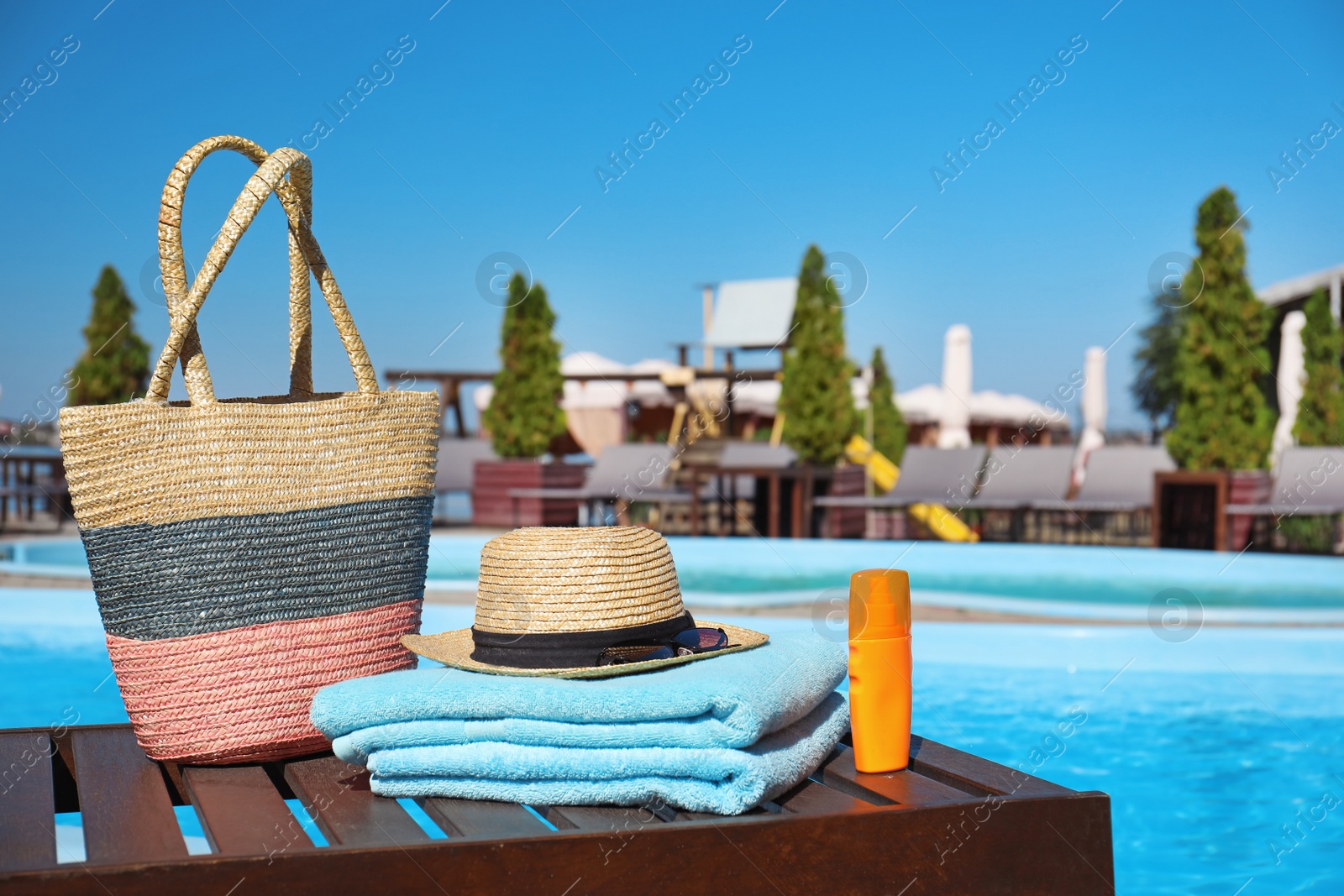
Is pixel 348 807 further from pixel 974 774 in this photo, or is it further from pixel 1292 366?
pixel 1292 366

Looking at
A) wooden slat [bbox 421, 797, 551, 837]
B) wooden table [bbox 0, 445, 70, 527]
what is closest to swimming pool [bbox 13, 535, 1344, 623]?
wooden table [bbox 0, 445, 70, 527]

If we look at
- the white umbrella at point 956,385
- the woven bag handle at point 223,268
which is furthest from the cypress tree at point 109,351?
the woven bag handle at point 223,268

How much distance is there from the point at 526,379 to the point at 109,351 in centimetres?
443

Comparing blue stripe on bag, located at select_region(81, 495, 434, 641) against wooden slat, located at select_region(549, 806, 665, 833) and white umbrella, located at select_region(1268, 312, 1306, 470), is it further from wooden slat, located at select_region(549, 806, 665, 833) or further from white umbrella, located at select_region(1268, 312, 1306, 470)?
white umbrella, located at select_region(1268, 312, 1306, 470)

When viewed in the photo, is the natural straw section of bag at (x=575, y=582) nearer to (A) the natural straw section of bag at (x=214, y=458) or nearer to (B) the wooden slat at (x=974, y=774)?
(A) the natural straw section of bag at (x=214, y=458)

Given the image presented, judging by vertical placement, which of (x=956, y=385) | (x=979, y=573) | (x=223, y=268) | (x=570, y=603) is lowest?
(x=979, y=573)

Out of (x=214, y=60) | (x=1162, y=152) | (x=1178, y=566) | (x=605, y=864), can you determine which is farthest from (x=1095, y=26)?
(x=605, y=864)

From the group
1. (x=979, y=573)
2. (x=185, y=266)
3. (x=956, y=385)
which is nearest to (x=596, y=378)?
(x=956, y=385)

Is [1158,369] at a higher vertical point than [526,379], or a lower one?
higher

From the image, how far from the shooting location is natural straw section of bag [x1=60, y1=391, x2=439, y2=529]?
1382 millimetres

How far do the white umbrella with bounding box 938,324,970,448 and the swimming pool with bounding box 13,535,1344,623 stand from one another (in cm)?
530

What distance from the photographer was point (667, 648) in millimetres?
1418

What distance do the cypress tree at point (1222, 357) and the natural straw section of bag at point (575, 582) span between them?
9524mm

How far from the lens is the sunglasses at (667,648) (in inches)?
54.7
